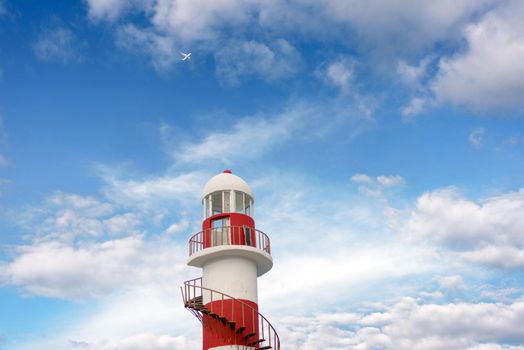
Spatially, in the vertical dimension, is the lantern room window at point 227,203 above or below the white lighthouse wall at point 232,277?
above

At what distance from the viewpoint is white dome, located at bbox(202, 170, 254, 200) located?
38750 mm

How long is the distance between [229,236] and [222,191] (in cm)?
349

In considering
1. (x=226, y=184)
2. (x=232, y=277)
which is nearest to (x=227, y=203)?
(x=226, y=184)

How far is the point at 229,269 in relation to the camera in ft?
119

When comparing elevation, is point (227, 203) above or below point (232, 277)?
above

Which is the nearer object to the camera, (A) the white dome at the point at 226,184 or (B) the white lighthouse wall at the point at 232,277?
(B) the white lighthouse wall at the point at 232,277

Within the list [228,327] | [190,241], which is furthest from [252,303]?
[190,241]

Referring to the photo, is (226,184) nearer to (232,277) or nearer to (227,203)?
(227,203)

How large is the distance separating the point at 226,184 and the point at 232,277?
244 inches

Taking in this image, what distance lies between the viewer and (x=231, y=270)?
119 ft

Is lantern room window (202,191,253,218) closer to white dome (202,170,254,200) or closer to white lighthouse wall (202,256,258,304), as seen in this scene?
white dome (202,170,254,200)

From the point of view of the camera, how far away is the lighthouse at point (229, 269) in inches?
1368

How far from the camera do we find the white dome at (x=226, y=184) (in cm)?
3875

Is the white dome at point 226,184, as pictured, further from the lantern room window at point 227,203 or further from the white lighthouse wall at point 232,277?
the white lighthouse wall at point 232,277
